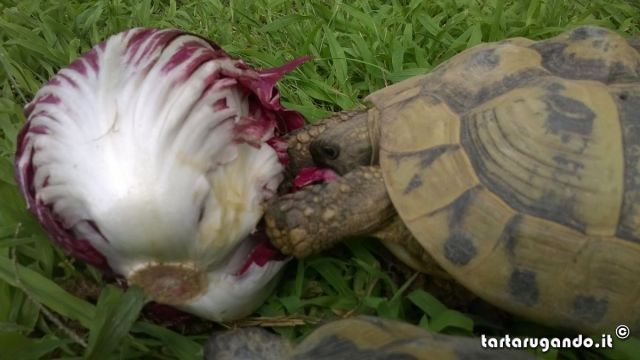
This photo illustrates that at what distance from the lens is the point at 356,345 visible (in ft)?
5.61

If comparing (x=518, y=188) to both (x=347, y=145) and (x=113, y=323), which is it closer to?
(x=347, y=145)

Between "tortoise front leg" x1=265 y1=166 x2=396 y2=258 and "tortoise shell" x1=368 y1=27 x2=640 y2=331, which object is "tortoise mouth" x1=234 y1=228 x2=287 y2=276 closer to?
"tortoise front leg" x1=265 y1=166 x2=396 y2=258

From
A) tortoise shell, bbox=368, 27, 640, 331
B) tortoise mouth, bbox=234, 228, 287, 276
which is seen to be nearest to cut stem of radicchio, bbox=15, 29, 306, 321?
tortoise mouth, bbox=234, 228, 287, 276

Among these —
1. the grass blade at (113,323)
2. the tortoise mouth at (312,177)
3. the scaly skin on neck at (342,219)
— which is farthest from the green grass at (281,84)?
the tortoise mouth at (312,177)

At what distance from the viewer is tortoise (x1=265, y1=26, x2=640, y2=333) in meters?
1.92

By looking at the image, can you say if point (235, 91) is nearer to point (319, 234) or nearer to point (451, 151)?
point (319, 234)

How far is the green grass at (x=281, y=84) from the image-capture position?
6.56 ft

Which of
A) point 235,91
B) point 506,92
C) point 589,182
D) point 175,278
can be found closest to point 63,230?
point 175,278

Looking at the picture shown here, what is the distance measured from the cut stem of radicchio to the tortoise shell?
0.47 metres

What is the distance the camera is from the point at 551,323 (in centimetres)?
202

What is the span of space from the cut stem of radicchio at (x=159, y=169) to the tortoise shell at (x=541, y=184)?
1.56ft

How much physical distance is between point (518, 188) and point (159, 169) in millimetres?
989

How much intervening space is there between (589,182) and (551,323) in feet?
1.41

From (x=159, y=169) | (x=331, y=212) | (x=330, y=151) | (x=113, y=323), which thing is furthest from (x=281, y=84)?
(x=113, y=323)
